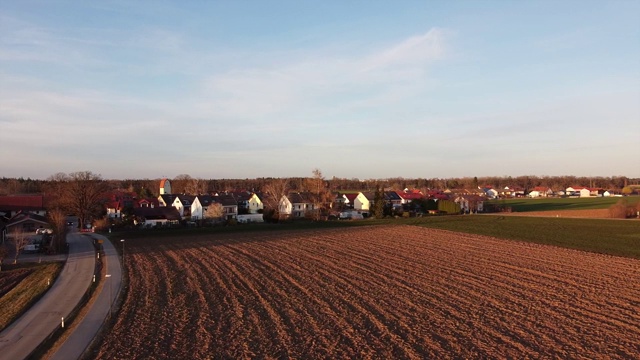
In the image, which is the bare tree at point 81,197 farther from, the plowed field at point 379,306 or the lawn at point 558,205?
the lawn at point 558,205

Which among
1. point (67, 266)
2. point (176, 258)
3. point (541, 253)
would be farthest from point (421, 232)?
point (67, 266)

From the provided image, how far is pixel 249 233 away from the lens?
163 ft

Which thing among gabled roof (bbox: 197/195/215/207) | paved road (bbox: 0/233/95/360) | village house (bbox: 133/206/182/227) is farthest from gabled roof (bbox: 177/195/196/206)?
paved road (bbox: 0/233/95/360)

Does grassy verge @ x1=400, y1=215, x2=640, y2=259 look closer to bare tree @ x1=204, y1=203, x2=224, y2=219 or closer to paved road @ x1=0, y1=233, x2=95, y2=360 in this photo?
bare tree @ x1=204, y1=203, x2=224, y2=219

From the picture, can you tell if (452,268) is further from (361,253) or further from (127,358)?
(127,358)

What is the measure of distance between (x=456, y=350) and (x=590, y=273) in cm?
1568

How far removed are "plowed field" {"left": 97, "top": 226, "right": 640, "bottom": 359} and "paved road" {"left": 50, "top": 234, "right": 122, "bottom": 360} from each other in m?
0.70

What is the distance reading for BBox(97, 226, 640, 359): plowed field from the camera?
13.2 meters

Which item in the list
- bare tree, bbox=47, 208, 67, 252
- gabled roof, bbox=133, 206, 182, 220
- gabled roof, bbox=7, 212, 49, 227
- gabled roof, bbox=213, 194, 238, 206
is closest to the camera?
bare tree, bbox=47, 208, 67, 252

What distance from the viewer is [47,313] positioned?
17.8m

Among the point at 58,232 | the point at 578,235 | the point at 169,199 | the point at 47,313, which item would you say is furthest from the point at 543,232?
the point at 169,199

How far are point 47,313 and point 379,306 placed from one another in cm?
1273

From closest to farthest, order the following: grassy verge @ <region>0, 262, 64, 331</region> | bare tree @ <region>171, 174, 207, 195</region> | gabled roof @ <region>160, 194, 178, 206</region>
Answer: grassy verge @ <region>0, 262, 64, 331</region> → gabled roof @ <region>160, 194, 178, 206</region> → bare tree @ <region>171, 174, 207, 195</region>

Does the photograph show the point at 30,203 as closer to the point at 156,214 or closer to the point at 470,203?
the point at 156,214
